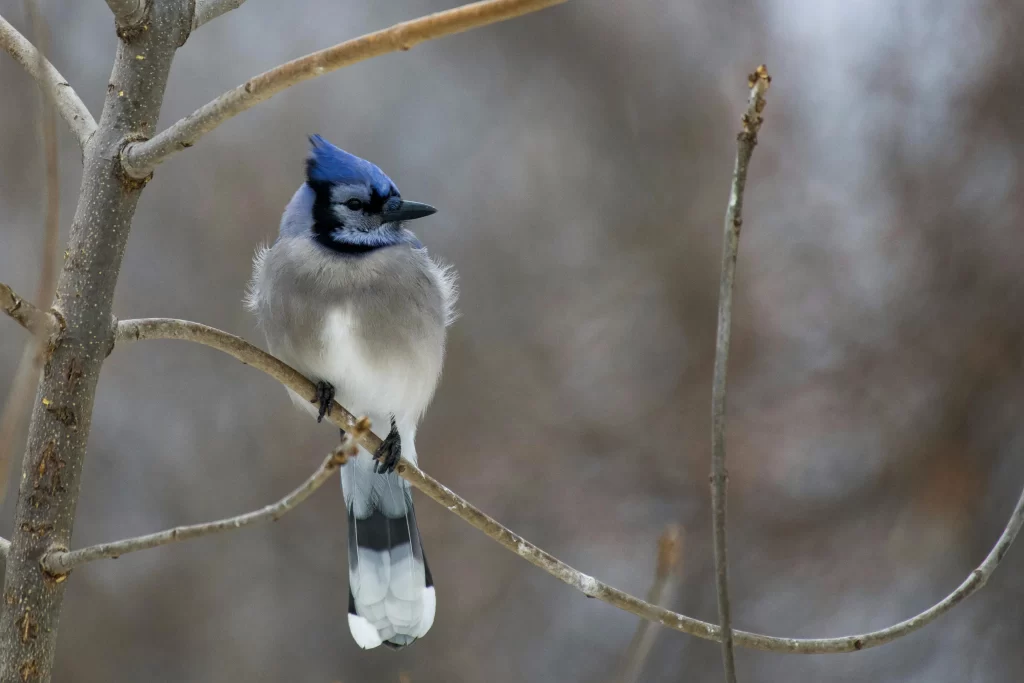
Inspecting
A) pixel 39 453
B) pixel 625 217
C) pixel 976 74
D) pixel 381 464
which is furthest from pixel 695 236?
pixel 39 453

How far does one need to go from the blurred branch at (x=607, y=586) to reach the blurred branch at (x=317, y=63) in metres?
0.21

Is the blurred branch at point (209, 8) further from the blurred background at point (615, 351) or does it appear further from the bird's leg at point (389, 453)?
the blurred background at point (615, 351)

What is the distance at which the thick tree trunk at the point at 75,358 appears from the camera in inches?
46.5

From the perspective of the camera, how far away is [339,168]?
227 cm

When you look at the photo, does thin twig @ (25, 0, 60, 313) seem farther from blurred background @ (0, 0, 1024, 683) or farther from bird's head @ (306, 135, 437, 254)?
blurred background @ (0, 0, 1024, 683)

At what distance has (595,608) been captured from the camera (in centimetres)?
325

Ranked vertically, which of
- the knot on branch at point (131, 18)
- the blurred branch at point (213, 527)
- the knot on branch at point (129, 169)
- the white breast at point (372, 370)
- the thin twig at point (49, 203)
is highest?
the knot on branch at point (131, 18)

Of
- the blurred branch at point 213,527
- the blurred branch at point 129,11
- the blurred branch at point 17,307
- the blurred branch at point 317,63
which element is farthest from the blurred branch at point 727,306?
the blurred branch at point 129,11

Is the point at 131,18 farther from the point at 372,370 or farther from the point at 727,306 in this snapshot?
the point at 372,370

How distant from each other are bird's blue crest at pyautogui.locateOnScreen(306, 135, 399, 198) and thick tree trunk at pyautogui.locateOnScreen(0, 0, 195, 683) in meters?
0.92

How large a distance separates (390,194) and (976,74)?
188 centimetres

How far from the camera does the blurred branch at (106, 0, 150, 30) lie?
1274 mm

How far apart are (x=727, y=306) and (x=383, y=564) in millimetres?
1436

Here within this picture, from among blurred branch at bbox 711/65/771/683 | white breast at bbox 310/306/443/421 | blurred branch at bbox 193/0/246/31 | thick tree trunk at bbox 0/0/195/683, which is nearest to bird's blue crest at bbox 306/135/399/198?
white breast at bbox 310/306/443/421
